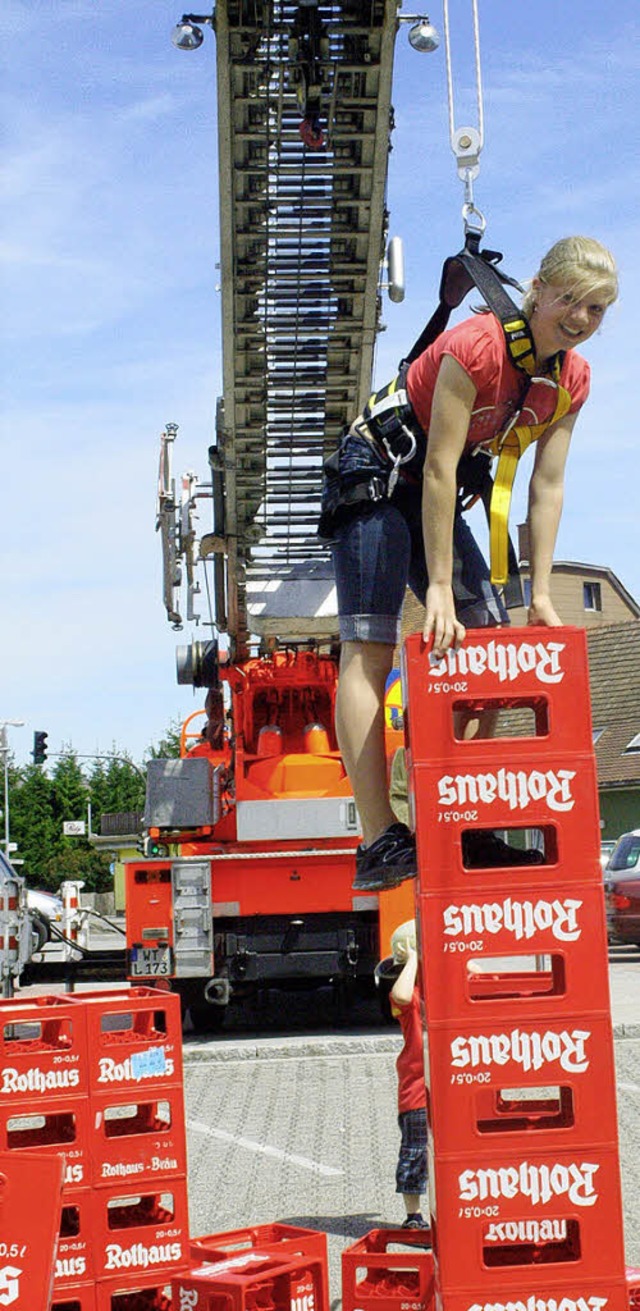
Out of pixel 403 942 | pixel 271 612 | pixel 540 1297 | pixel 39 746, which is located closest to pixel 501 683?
pixel 540 1297

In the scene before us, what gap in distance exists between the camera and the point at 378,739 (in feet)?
15.6

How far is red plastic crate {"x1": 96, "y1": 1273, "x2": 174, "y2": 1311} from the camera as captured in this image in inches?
183

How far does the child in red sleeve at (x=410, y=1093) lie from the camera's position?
600 cm

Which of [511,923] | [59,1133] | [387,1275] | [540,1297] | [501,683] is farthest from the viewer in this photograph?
[59,1133]

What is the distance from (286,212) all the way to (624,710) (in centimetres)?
3252

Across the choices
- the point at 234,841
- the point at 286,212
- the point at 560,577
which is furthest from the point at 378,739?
the point at 560,577

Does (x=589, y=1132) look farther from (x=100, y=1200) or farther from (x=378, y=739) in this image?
(x=100, y=1200)

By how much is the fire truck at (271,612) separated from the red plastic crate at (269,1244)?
5455 millimetres

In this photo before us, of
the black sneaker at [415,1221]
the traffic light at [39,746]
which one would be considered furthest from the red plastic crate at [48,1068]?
the traffic light at [39,746]

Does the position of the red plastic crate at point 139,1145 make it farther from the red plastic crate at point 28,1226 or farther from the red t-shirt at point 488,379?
the red t-shirt at point 488,379

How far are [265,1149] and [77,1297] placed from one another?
11.5ft

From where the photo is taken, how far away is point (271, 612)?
1248 centimetres

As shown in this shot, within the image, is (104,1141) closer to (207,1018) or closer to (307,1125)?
(307,1125)

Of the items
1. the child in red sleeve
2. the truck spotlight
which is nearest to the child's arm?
the child in red sleeve
